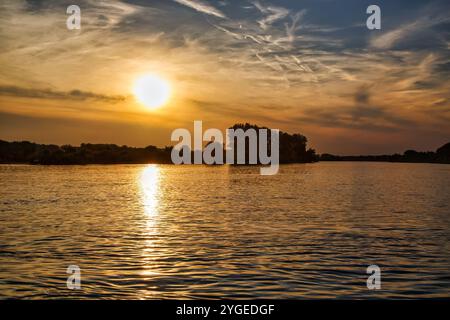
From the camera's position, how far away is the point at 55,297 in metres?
19.8

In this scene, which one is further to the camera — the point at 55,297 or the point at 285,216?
the point at 285,216

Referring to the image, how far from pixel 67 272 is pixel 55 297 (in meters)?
4.48

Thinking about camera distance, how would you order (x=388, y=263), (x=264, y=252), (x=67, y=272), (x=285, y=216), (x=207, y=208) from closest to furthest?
(x=67, y=272) < (x=388, y=263) < (x=264, y=252) < (x=285, y=216) < (x=207, y=208)

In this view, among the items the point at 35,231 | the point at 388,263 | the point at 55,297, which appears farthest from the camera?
the point at 35,231
